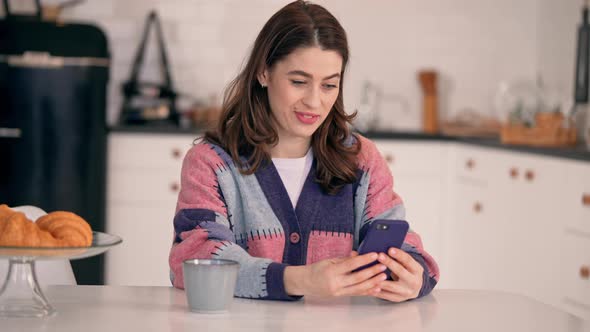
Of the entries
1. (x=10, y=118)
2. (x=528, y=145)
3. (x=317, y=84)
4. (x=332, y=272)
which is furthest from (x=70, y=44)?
(x=332, y=272)

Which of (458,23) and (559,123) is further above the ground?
(458,23)

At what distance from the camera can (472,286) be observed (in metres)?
4.55

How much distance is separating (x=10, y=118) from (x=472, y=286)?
2257 mm

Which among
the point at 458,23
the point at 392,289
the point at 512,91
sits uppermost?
the point at 458,23

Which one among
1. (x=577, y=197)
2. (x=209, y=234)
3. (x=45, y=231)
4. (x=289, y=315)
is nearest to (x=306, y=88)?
(x=209, y=234)

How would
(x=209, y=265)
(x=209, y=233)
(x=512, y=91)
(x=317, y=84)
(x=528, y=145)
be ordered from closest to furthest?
(x=209, y=265) → (x=209, y=233) → (x=317, y=84) → (x=528, y=145) → (x=512, y=91)

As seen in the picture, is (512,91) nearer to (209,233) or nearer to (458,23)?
(458,23)

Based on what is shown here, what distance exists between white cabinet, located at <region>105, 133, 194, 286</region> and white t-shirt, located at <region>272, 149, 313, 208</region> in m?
2.60

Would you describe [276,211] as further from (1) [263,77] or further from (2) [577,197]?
(2) [577,197]

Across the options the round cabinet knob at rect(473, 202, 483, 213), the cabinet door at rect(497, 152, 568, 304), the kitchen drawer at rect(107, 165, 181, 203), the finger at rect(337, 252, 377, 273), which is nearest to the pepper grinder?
the round cabinet knob at rect(473, 202, 483, 213)

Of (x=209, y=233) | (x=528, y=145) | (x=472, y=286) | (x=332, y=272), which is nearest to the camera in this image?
(x=332, y=272)

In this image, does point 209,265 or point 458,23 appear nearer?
point 209,265

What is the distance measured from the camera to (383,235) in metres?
1.73

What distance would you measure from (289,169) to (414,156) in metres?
2.78
